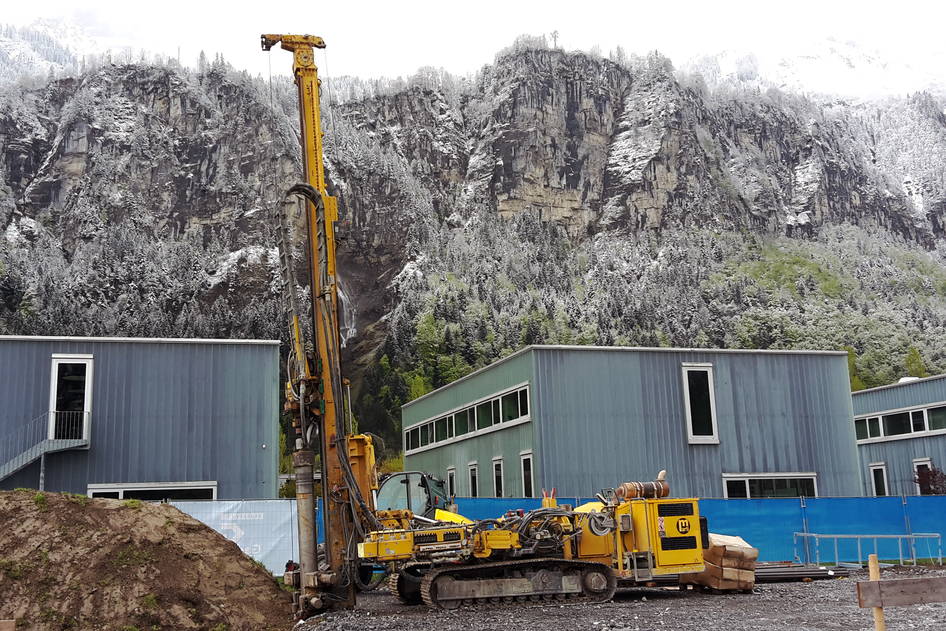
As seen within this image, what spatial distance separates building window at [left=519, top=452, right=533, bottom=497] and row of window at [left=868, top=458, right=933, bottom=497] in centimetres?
1590

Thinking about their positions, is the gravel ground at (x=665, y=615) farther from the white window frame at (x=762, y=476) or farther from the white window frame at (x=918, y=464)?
the white window frame at (x=918, y=464)

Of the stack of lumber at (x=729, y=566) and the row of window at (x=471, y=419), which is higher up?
the row of window at (x=471, y=419)

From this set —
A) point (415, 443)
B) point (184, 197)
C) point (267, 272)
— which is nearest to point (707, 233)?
point (267, 272)

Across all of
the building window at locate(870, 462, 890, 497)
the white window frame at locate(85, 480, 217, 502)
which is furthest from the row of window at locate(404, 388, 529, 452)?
the building window at locate(870, 462, 890, 497)

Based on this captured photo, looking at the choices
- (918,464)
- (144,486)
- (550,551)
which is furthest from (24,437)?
(918,464)

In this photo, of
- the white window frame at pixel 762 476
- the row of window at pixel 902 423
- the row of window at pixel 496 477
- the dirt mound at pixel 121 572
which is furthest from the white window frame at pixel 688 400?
the dirt mound at pixel 121 572

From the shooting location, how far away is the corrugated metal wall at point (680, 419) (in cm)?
2519

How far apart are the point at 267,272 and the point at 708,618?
11279 centimetres

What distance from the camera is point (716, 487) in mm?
25969

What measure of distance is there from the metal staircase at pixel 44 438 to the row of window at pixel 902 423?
25169 millimetres

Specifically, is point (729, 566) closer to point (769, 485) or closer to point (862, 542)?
point (862, 542)

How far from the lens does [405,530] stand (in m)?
14.0

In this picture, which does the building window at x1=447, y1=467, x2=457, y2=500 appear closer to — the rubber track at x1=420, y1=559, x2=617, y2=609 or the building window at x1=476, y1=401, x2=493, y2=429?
the building window at x1=476, y1=401, x2=493, y2=429

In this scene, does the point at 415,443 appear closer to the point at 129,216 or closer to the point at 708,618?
the point at 708,618
